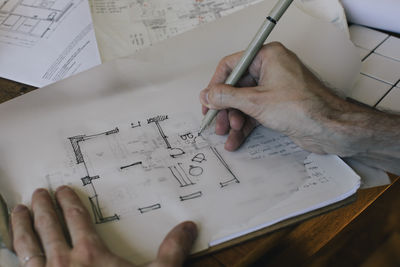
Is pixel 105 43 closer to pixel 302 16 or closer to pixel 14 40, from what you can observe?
pixel 14 40

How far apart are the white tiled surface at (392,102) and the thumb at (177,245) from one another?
0.48 metres

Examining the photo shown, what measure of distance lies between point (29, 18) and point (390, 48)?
898 mm

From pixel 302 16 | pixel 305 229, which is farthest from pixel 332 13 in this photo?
pixel 305 229

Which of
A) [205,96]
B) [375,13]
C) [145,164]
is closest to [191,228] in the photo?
[145,164]

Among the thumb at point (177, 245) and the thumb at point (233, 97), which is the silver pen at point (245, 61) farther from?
the thumb at point (177, 245)

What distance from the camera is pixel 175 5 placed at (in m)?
1.05

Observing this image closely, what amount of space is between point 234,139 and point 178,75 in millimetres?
224

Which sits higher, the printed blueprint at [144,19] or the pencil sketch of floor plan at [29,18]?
the pencil sketch of floor plan at [29,18]

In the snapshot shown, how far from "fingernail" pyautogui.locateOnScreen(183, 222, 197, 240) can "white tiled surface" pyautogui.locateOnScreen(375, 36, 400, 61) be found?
2.10ft

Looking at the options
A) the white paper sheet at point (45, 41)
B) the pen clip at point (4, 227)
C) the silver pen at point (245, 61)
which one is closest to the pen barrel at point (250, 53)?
the silver pen at point (245, 61)

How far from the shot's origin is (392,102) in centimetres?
78

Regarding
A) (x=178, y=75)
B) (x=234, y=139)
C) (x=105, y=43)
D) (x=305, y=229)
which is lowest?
(x=305, y=229)

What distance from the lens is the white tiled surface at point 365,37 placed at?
918mm

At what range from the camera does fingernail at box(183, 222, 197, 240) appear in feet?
1.80
